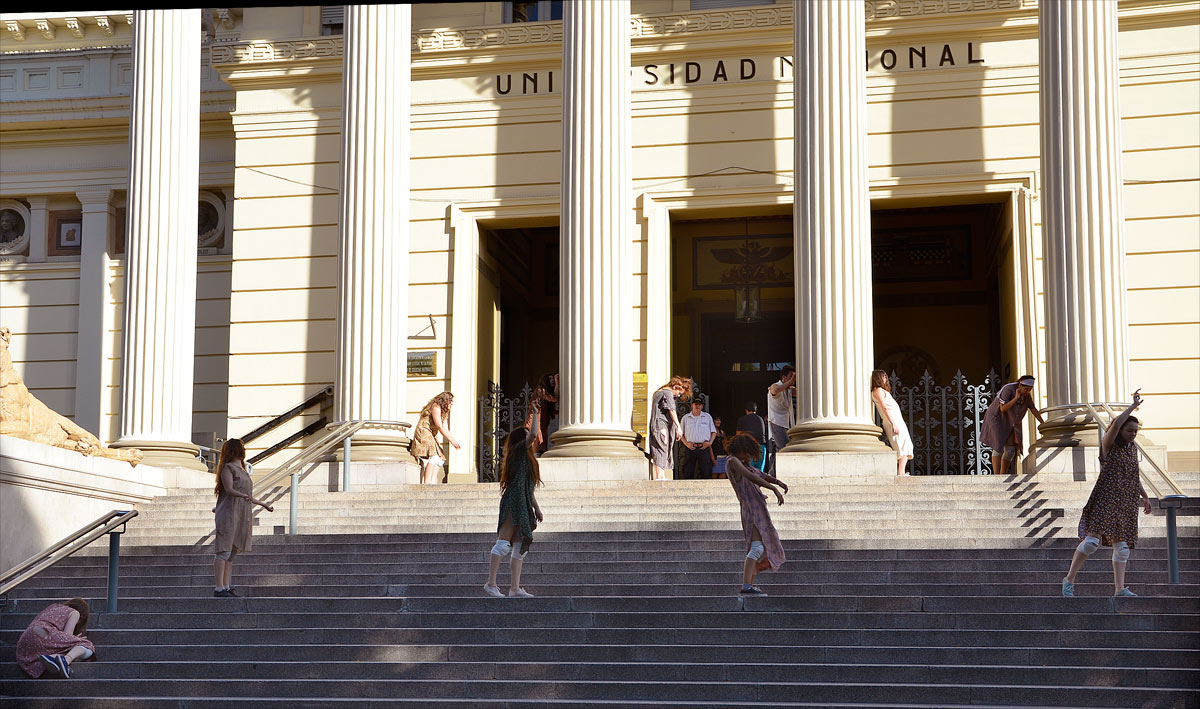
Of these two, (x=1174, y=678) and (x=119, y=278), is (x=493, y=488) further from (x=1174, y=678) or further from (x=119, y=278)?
(x=119, y=278)

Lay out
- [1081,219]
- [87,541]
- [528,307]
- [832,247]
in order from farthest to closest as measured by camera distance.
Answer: [528,307]
[832,247]
[1081,219]
[87,541]

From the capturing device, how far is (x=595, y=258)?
18625 mm

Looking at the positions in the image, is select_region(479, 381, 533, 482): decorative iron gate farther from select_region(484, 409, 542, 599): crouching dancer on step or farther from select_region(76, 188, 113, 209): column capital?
select_region(484, 409, 542, 599): crouching dancer on step

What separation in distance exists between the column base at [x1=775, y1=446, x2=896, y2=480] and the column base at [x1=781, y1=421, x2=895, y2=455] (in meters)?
0.07

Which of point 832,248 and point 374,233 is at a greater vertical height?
point 374,233

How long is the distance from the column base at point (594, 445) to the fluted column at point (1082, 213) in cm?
512

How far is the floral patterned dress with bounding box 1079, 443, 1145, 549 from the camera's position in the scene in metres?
10.8

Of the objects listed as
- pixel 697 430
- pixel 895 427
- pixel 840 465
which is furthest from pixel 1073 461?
pixel 697 430

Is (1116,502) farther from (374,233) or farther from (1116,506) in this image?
(374,233)

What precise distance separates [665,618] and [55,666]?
444cm

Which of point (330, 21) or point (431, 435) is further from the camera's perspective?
point (330, 21)

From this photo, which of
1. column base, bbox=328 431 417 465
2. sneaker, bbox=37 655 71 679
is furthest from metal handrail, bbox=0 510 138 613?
column base, bbox=328 431 417 465

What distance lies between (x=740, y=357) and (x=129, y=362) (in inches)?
449

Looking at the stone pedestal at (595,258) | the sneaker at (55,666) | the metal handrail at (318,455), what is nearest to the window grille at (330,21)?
the stone pedestal at (595,258)
